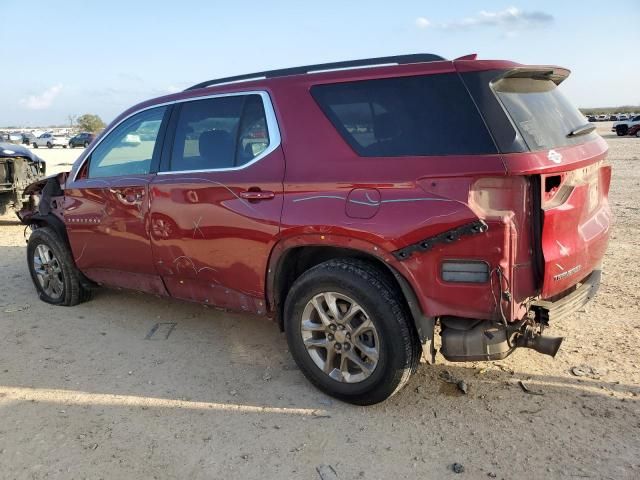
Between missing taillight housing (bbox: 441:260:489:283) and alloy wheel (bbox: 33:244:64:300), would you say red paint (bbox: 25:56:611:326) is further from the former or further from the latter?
alloy wheel (bbox: 33:244:64:300)

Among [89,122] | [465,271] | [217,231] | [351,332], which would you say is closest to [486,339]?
[465,271]

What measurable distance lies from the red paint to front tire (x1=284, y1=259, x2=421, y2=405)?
0.60 feet

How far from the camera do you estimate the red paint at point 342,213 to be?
277 cm

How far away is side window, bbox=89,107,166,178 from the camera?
4.34 metres

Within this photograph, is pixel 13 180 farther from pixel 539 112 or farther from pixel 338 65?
pixel 539 112

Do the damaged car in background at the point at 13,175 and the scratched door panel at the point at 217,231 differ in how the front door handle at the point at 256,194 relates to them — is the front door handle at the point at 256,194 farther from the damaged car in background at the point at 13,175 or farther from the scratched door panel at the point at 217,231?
the damaged car in background at the point at 13,175

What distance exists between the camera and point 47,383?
377 centimetres

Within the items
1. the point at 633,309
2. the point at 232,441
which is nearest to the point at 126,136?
the point at 232,441

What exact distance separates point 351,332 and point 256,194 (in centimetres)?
106

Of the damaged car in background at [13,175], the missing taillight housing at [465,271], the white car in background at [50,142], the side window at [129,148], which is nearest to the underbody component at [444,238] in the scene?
the missing taillight housing at [465,271]

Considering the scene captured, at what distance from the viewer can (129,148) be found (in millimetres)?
4574

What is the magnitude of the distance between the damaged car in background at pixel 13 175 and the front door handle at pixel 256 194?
735 cm

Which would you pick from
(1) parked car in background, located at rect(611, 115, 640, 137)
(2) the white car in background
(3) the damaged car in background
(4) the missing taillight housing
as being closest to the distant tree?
(2) the white car in background

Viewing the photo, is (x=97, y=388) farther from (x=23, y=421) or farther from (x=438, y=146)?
(x=438, y=146)
